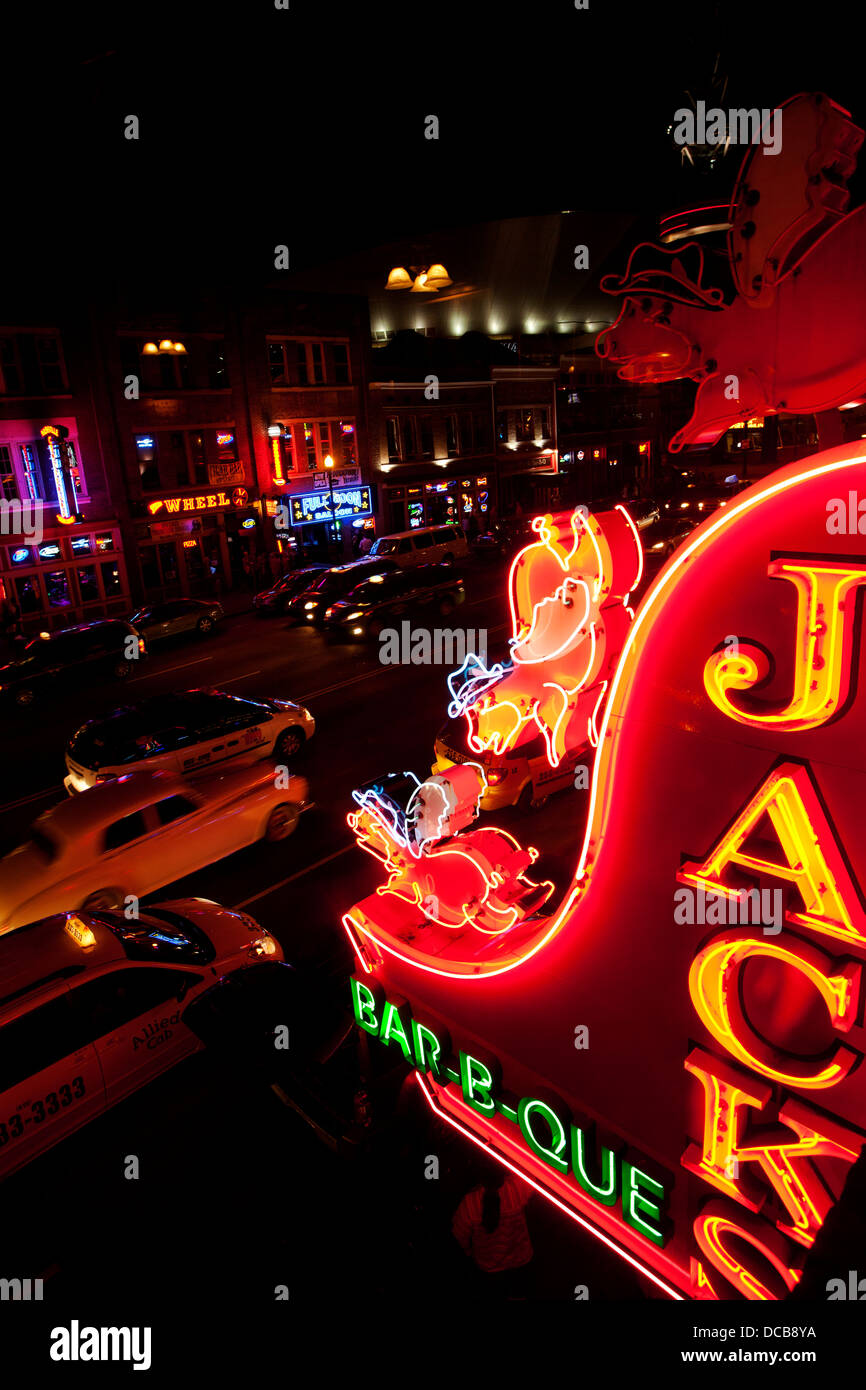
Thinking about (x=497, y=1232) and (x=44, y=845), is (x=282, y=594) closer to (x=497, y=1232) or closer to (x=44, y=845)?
(x=44, y=845)

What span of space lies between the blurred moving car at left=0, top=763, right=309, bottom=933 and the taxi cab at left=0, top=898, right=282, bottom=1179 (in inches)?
65.3

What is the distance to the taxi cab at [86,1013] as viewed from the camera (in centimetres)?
698

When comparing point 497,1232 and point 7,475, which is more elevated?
point 7,475

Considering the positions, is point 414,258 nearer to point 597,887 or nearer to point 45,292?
point 45,292

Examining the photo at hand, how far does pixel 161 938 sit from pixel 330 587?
64.5 feet

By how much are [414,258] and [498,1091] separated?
4183 cm

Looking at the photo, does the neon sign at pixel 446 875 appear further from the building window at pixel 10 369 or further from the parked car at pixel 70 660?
the building window at pixel 10 369

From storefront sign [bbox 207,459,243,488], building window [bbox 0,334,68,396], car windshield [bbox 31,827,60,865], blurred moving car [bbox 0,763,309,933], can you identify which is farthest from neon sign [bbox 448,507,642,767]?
storefront sign [bbox 207,459,243,488]

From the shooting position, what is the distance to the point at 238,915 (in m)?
9.62

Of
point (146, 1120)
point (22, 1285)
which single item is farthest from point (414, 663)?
point (22, 1285)

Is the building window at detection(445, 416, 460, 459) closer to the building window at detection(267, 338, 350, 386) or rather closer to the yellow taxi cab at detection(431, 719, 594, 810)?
the building window at detection(267, 338, 350, 386)

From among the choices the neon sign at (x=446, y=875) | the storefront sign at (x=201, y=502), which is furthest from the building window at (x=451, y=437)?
the neon sign at (x=446, y=875)

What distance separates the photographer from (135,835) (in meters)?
10.8

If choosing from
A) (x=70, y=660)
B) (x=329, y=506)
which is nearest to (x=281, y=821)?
(x=70, y=660)
